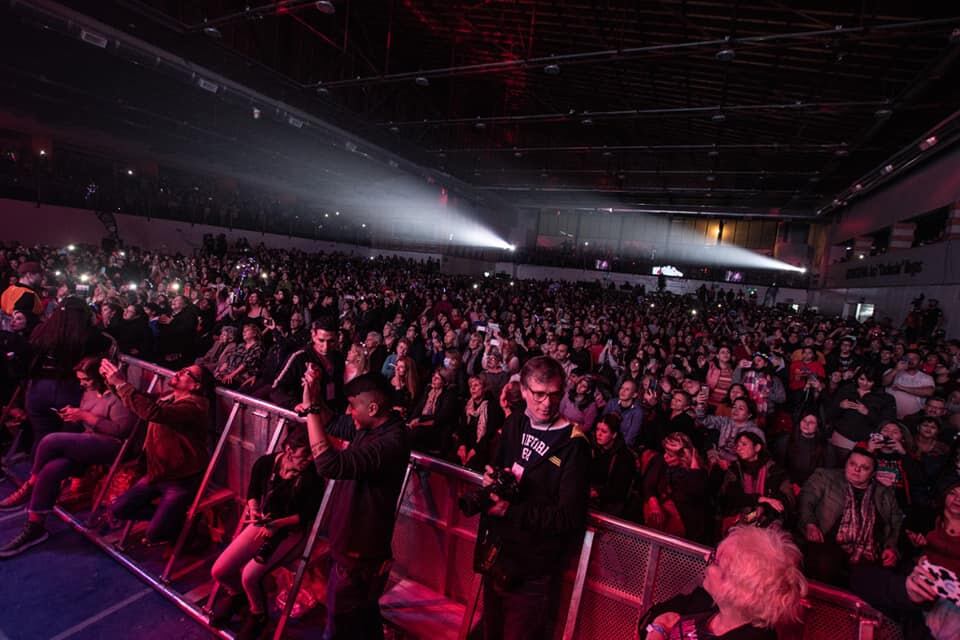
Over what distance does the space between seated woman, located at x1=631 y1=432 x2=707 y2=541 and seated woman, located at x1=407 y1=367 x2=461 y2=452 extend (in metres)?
1.99

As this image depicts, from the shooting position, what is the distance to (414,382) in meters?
5.19

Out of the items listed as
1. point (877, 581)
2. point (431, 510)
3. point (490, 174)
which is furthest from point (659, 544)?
point (490, 174)

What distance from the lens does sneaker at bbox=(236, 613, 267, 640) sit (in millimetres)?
2582

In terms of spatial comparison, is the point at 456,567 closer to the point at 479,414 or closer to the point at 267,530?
the point at 267,530

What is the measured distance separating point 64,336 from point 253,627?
2.84m

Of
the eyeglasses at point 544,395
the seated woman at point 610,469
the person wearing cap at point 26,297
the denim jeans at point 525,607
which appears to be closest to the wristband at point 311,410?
the eyeglasses at point 544,395

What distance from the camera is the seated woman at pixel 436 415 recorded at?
176 inches

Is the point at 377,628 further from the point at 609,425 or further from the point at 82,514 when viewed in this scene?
the point at 82,514

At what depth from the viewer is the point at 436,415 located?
462 cm

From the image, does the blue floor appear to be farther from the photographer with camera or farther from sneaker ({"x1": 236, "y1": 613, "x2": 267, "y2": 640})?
the photographer with camera

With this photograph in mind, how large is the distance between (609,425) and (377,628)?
2177 millimetres

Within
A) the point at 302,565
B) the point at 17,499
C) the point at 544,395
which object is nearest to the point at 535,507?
the point at 544,395

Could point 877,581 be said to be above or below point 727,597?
below

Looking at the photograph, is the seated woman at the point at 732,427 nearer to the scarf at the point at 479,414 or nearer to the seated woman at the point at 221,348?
the scarf at the point at 479,414
